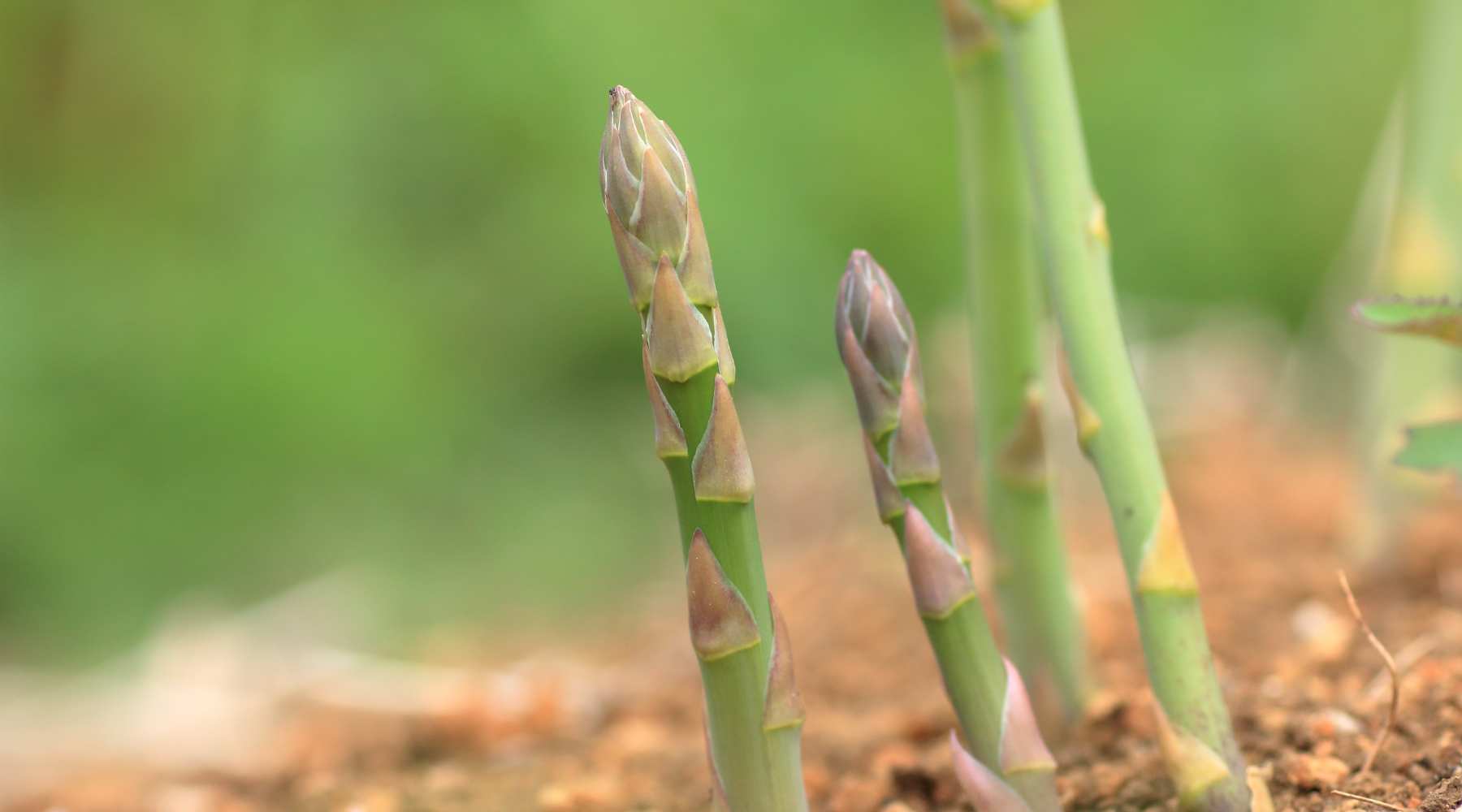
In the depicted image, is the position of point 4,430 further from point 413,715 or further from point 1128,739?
point 1128,739

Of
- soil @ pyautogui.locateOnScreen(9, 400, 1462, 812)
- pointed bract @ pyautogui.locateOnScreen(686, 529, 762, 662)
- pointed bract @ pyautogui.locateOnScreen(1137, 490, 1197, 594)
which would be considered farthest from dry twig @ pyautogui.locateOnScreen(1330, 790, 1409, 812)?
pointed bract @ pyautogui.locateOnScreen(686, 529, 762, 662)

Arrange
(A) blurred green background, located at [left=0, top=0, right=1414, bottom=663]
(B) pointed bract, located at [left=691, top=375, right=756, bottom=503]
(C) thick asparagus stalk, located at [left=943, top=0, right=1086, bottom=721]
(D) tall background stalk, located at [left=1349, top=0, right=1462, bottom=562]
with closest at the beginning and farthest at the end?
(B) pointed bract, located at [left=691, top=375, right=756, bottom=503]
(C) thick asparagus stalk, located at [left=943, top=0, right=1086, bottom=721]
(D) tall background stalk, located at [left=1349, top=0, right=1462, bottom=562]
(A) blurred green background, located at [left=0, top=0, right=1414, bottom=663]

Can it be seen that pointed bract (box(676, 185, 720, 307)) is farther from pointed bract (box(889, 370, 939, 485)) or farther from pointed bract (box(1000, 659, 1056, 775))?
pointed bract (box(1000, 659, 1056, 775))

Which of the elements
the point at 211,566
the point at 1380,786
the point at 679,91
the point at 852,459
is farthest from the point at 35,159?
the point at 1380,786

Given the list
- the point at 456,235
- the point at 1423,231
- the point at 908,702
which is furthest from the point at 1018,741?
the point at 456,235

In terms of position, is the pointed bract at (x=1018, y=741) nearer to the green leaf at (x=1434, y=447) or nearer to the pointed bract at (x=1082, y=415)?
the pointed bract at (x=1082, y=415)

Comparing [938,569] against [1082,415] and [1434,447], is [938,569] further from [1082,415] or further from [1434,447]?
[1434,447]

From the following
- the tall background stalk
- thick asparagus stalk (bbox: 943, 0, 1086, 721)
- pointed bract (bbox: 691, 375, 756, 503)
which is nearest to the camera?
pointed bract (bbox: 691, 375, 756, 503)
